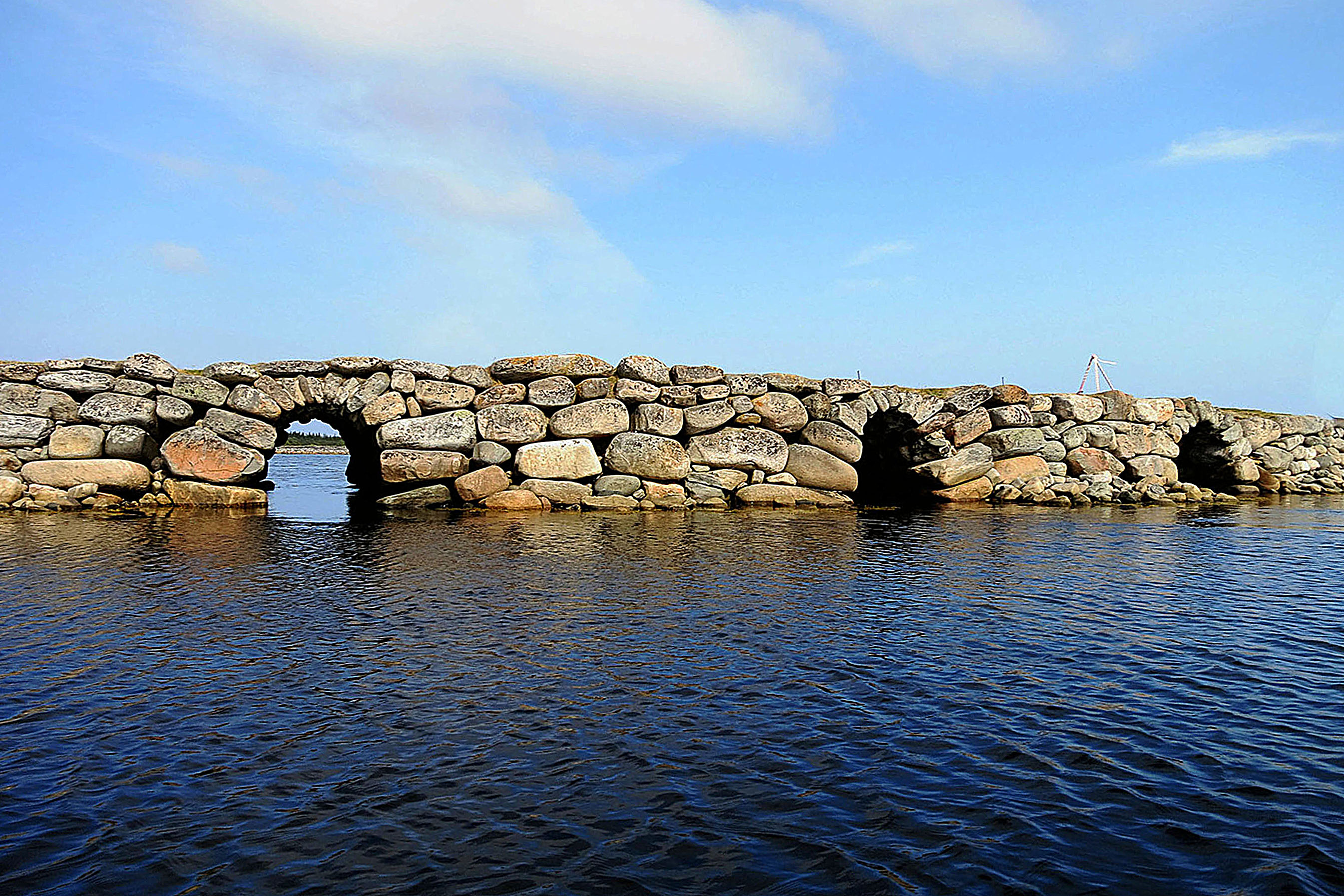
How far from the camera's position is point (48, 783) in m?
6.28

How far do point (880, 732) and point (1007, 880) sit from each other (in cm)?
241

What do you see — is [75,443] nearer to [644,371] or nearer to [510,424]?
[510,424]

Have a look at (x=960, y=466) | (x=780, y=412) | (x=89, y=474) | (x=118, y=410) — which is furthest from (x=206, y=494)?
(x=960, y=466)

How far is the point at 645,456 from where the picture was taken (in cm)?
2669

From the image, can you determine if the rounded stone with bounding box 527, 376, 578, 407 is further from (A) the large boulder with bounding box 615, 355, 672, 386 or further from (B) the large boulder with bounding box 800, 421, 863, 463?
(B) the large boulder with bounding box 800, 421, 863, 463

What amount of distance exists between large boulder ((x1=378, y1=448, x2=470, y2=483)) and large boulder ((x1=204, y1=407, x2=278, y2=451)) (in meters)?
3.35

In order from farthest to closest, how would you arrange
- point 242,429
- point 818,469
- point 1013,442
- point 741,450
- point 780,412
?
point 1013,442, point 780,412, point 818,469, point 741,450, point 242,429

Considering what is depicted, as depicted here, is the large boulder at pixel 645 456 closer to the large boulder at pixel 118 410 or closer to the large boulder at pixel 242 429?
the large boulder at pixel 242 429

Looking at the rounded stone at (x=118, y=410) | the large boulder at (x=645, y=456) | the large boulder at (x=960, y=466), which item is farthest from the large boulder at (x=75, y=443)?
the large boulder at (x=960, y=466)

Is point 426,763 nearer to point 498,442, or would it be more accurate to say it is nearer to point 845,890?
point 845,890

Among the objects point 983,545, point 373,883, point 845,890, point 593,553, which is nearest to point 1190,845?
point 845,890

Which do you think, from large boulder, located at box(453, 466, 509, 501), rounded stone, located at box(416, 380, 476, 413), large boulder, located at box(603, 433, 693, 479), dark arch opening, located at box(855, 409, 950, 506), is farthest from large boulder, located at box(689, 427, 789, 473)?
rounded stone, located at box(416, 380, 476, 413)

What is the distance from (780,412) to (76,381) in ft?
69.7

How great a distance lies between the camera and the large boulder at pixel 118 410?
80.5ft
